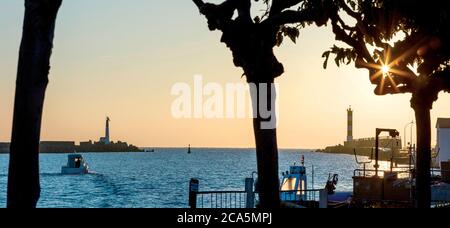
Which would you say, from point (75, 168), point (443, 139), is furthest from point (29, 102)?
point (75, 168)

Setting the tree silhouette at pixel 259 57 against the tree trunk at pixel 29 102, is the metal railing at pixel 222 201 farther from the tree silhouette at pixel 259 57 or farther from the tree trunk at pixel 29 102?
the tree trunk at pixel 29 102

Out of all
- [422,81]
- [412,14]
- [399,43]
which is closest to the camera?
[412,14]

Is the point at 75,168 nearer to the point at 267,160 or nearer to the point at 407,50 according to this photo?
the point at 407,50

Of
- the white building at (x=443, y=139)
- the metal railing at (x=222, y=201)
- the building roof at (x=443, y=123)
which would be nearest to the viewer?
the metal railing at (x=222, y=201)

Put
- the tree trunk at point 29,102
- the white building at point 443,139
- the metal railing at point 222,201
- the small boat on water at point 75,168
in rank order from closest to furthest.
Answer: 1. the tree trunk at point 29,102
2. the metal railing at point 222,201
3. the white building at point 443,139
4. the small boat on water at point 75,168

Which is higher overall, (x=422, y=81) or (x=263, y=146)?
(x=422, y=81)

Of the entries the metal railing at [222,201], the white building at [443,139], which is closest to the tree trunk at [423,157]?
the metal railing at [222,201]

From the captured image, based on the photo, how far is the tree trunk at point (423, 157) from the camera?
1190 cm
